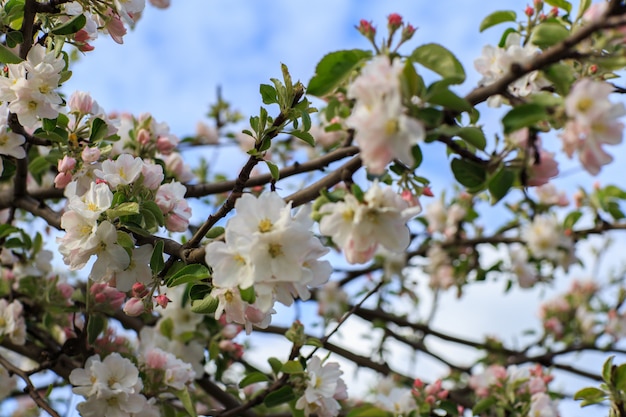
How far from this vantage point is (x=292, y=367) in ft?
4.84

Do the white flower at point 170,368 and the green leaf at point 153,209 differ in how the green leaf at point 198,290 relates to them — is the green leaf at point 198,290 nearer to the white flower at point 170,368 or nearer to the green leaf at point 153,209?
the green leaf at point 153,209

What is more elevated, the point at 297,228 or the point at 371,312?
the point at 371,312

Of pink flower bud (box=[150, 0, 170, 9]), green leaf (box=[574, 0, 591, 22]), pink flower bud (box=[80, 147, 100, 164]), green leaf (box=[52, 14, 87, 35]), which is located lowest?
pink flower bud (box=[80, 147, 100, 164])

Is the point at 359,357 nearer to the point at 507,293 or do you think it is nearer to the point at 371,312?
the point at 371,312

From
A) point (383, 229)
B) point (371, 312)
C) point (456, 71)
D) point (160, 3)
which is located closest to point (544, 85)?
point (456, 71)

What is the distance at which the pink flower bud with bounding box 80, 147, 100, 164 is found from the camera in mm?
1438

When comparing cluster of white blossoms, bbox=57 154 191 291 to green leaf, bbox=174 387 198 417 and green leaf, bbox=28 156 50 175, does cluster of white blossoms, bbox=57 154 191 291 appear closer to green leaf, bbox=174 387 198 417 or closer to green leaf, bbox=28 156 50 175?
green leaf, bbox=174 387 198 417

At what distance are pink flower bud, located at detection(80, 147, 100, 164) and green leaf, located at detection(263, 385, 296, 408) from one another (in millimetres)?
684

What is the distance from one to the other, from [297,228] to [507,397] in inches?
52.3

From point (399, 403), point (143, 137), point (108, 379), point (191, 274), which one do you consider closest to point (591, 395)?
point (399, 403)

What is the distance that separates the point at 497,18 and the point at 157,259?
1037 mm

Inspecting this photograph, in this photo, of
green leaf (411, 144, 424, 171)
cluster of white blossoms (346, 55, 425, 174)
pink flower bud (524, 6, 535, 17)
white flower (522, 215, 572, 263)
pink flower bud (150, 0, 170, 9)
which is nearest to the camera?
cluster of white blossoms (346, 55, 425, 174)

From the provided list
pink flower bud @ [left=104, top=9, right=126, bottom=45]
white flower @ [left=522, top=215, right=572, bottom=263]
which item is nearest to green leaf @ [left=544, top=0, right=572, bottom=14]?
pink flower bud @ [left=104, top=9, right=126, bottom=45]

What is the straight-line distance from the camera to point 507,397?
6.54ft
